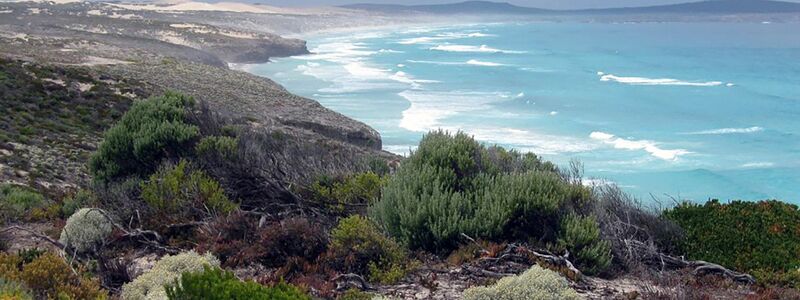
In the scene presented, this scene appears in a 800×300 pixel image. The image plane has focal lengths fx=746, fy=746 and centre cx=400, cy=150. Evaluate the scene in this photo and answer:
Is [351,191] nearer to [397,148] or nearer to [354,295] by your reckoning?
[354,295]

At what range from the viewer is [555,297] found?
4.62m

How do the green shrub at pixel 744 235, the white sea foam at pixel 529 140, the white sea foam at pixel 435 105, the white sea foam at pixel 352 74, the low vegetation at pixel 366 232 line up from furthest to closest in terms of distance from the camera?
the white sea foam at pixel 352 74 → the white sea foam at pixel 435 105 → the white sea foam at pixel 529 140 → the green shrub at pixel 744 235 → the low vegetation at pixel 366 232

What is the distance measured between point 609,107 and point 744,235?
40.6 meters

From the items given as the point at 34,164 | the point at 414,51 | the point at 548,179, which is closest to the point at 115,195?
the point at 548,179

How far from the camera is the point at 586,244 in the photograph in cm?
603

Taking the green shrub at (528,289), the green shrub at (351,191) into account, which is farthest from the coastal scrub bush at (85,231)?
the green shrub at (528,289)

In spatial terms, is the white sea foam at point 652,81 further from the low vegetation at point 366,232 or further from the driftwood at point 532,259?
the driftwood at point 532,259

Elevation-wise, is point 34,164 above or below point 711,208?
below

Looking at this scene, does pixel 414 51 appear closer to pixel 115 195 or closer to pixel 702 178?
pixel 702 178

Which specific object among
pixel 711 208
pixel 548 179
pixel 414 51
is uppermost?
pixel 548 179

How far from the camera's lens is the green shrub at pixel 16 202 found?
8570mm

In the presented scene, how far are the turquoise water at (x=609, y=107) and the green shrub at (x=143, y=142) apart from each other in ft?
26.1

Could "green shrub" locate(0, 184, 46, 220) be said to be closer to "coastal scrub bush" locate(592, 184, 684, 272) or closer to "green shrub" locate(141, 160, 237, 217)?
"green shrub" locate(141, 160, 237, 217)

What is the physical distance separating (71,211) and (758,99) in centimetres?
5078
